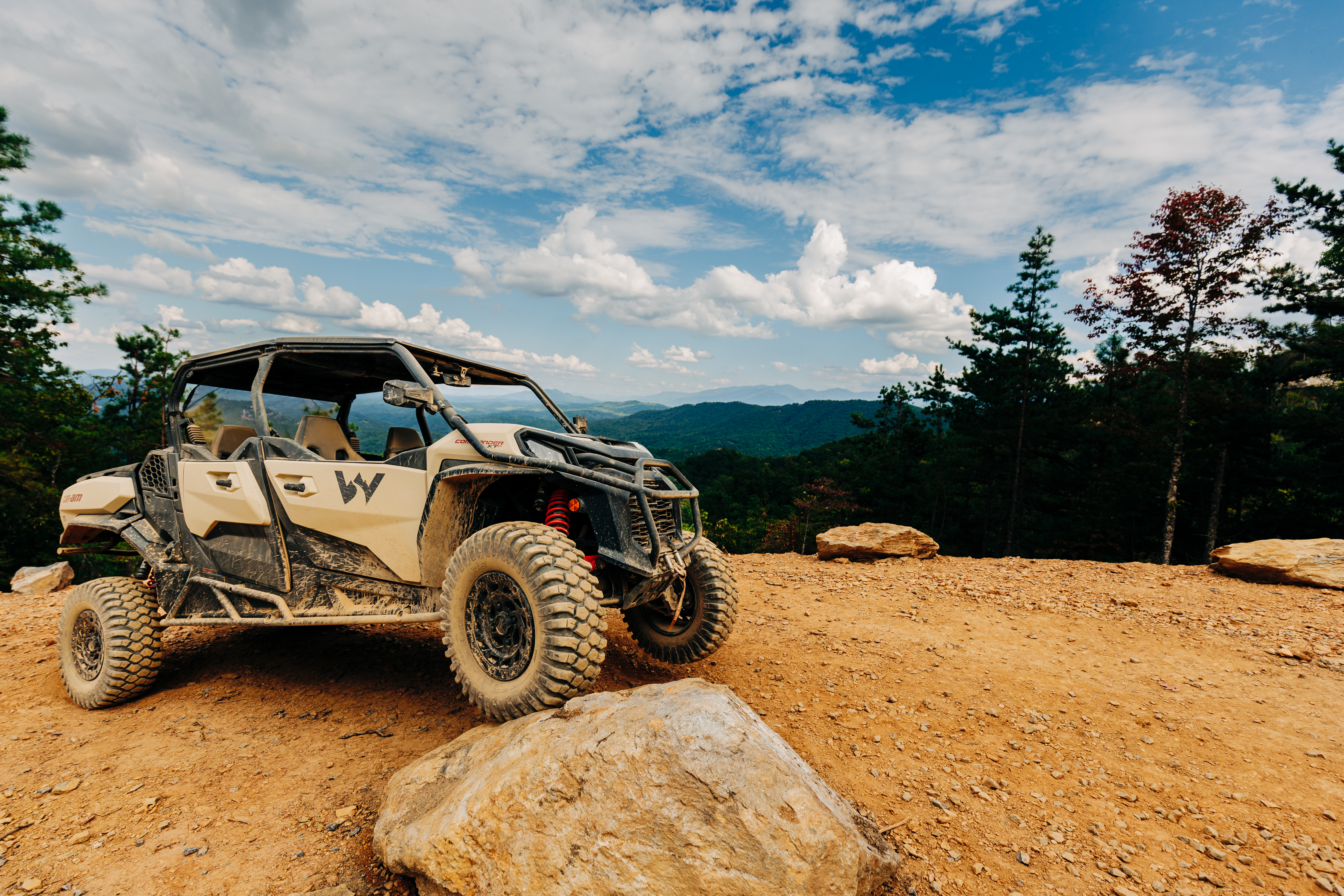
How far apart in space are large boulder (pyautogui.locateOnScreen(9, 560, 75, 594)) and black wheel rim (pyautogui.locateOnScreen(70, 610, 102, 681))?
301 inches

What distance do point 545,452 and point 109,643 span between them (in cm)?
385

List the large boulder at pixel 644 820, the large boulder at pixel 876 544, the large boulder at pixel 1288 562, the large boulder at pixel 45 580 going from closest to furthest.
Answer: the large boulder at pixel 644 820 → the large boulder at pixel 1288 562 → the large boulder at pixel 45 580 → the large boulder at pixel 876 544

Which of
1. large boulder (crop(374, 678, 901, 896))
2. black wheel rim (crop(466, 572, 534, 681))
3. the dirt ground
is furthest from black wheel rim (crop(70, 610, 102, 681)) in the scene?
large boulder (crop(374, 678, 901, 896))

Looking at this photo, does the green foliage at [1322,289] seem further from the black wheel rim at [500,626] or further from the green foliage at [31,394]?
the green foliage at [31,394]

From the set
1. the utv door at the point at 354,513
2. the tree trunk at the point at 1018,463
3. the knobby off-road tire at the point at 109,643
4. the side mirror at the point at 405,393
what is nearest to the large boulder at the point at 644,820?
the utv door at the point at 354,513

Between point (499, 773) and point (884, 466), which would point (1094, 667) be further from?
point (884, 466)

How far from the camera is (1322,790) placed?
338 centimetres

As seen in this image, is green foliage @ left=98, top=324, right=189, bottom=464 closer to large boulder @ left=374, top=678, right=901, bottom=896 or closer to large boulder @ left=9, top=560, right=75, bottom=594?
large boulder @ left=9, top=560, right=75, bottom=594

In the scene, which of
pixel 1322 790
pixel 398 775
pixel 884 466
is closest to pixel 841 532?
pixel 1322 790

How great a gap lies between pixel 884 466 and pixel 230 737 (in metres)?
34.8

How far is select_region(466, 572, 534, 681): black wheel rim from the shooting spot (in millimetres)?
3154

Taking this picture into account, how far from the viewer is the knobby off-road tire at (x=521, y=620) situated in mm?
2967

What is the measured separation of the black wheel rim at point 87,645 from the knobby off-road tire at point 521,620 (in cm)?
336

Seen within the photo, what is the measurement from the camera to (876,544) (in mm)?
10102
